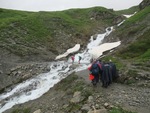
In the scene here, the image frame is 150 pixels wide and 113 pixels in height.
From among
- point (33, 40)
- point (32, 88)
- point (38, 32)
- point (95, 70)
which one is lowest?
point (32, 88)

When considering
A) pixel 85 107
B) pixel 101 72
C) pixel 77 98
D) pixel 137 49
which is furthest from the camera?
pixel 137 49

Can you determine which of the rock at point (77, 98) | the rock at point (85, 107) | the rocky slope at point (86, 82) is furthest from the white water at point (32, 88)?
the rock at point (85, 107)

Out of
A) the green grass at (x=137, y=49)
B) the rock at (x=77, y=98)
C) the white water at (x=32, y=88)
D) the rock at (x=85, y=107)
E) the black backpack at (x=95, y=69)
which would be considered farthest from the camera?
the green grass at (x=137, y=49)

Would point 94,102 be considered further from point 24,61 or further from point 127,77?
point 24,61

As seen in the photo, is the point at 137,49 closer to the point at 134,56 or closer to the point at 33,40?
the point at 134,56

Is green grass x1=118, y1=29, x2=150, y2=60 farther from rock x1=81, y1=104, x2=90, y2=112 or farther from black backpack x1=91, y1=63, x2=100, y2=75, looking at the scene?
rock x1=81, y1=104, x2=90, y2=112

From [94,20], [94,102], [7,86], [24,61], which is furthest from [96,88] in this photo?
[94,20]

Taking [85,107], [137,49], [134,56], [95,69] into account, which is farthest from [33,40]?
[85,107]

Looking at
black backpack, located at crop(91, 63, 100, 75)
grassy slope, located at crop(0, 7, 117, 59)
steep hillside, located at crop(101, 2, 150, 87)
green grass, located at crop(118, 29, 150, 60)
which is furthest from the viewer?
grassy slope, located at crop(0, 7, 117, 59)

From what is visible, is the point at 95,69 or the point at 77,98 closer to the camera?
the point at 77,98

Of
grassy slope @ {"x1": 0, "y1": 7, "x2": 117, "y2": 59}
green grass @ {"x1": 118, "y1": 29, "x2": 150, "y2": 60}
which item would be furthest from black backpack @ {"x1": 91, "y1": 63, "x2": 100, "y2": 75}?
grassy slope @ {"x1": 0, "y1": 7, "x2": 117, "y2": 59}

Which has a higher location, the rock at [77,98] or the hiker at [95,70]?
the hiker at [95,70]

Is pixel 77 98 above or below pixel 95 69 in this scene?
below

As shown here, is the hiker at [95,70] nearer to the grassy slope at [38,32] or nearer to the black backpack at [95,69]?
the black backpack at [95,69]
